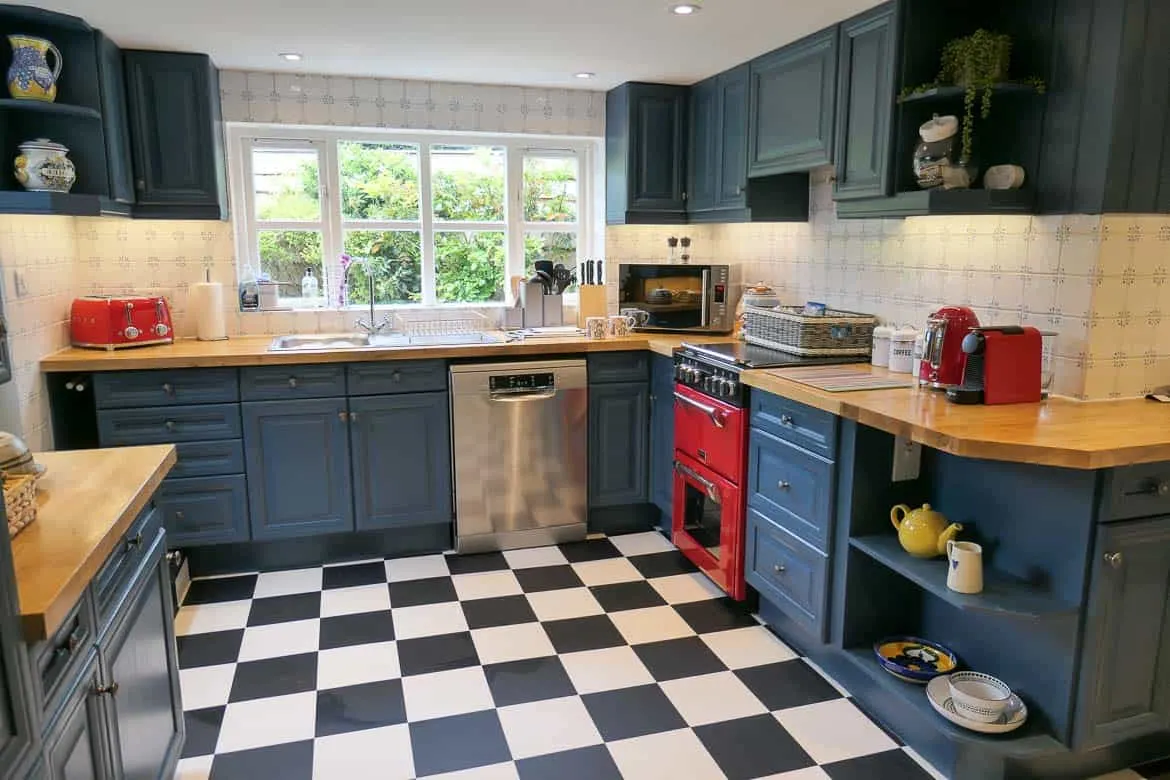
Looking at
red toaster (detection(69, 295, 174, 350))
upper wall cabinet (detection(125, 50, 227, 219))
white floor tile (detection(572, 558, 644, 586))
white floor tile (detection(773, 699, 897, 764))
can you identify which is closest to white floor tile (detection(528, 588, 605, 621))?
white floor tile (detection(572, 558, 644, 586))

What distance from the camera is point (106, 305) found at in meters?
3.34

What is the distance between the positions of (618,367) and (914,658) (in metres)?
1.87

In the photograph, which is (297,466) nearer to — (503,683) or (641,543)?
(503,683)

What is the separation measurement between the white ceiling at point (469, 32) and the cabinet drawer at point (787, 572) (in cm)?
184

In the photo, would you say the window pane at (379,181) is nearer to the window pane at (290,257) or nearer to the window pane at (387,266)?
the window pane at (387,266)

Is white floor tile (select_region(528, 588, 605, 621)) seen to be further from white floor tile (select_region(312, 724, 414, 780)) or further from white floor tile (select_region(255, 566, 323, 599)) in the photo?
white floor tile (select_region(255, 566, 323, 599))

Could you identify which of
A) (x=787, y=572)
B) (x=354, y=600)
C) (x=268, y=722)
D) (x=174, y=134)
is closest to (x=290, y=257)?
(x=174, y=134)

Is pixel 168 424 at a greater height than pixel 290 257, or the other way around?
pixel 290 257

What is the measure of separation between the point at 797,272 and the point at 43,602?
10.8 ft

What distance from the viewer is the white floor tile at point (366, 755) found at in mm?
2172

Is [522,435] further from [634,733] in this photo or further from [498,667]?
[634,733]

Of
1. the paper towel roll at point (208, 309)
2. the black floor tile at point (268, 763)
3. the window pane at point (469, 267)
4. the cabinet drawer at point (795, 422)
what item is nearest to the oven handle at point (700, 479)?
the cabinet drawer at point (795, 422)

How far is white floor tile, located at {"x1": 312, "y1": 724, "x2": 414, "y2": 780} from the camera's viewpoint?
217cm

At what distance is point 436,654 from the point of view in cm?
281
